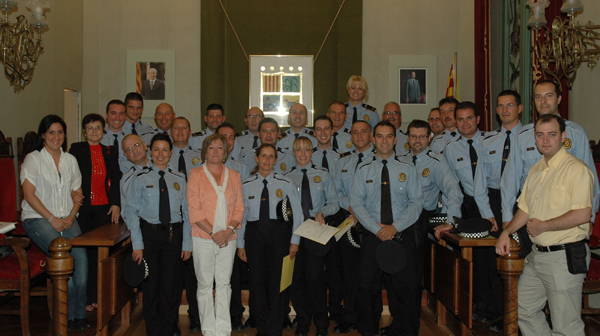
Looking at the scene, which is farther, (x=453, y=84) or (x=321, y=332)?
(x=453, y=84)

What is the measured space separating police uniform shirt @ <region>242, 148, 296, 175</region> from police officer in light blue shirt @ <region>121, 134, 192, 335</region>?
45.9 inches

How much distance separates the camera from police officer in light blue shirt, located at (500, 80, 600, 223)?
340cm

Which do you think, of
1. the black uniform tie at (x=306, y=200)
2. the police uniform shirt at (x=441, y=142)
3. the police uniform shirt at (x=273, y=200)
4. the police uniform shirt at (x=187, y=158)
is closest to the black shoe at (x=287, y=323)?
the police uniform shirt at (x=273, y=200)

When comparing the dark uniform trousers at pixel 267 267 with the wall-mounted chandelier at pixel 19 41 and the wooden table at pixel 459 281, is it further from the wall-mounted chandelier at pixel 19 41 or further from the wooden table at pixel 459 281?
the wall-mounted chandelier at pixel 19 41

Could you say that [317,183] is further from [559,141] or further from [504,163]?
[559,141]

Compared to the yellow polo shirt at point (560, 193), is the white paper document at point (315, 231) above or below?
below

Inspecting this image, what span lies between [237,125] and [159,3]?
2.34 m

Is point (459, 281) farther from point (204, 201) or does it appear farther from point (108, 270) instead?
point (108, 270)

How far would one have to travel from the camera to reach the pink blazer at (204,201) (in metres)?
3.61

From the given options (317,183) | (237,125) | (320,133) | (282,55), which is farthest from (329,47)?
(317,183)

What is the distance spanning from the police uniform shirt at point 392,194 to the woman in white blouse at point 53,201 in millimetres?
2281

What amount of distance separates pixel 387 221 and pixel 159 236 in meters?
1.81

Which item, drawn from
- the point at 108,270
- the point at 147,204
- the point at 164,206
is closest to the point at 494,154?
the point at 164,206

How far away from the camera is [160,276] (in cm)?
376
